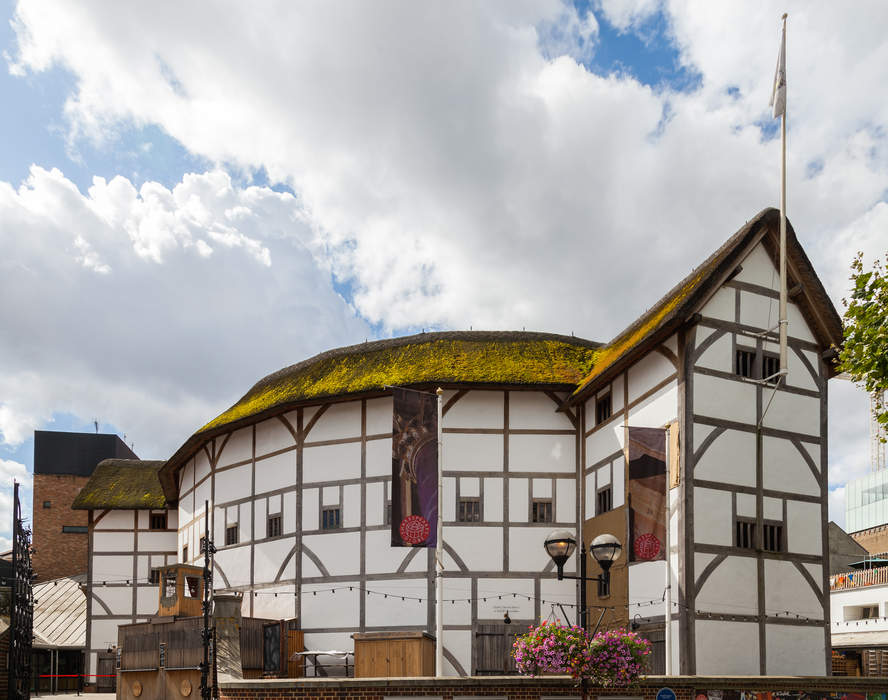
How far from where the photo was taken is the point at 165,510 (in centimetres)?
4828

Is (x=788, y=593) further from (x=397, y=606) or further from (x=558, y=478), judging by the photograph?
(x=397, y=606)

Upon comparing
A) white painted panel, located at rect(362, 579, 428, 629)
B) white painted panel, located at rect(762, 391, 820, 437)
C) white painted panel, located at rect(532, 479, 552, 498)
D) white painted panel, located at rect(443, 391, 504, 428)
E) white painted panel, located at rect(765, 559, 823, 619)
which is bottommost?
white painted panel, located at rect(362, 579, 428, 629)

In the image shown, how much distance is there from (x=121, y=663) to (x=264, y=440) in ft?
28.1

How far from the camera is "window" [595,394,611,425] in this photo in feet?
100

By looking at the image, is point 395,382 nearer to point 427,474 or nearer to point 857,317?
point 427,474

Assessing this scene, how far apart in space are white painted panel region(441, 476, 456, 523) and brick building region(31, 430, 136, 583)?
37.3 m

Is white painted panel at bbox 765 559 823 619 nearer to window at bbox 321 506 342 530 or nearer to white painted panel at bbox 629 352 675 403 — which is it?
white painted panel at bbox 629 352 675 403

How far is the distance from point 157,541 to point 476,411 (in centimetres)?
2208

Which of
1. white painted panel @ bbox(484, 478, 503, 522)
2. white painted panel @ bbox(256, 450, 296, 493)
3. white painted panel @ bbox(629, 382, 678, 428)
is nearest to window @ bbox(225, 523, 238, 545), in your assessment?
white painted panel @ bbox(256, 450, 296, 493)

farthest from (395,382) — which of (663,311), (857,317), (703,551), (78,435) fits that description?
(78,435)

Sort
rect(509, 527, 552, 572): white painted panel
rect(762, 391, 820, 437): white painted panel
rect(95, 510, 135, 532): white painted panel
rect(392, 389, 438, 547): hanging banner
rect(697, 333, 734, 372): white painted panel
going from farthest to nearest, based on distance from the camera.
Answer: rect(95, 510, 135, 532): white painted panel
rect(509, 527, 552, 572): white painted panel
rect(762, 391, 820, 437): white painted panel
rect(697, 333, 734, 372): white painted panel
rect(392, 389, 438, 547): hanging banner

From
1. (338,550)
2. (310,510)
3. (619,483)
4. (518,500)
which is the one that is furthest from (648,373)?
(310,510)

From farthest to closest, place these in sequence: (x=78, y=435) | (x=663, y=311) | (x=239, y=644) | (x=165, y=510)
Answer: (x=78, y=435) → (x=165, y=510) → (x=239, y=644) → (x=663, y=311)

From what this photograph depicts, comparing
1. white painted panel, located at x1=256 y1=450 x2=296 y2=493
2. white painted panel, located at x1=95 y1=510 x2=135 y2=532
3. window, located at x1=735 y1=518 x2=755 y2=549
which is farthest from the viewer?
white painted panel, located at x1=95 y1=510 x2=135 y2=532
